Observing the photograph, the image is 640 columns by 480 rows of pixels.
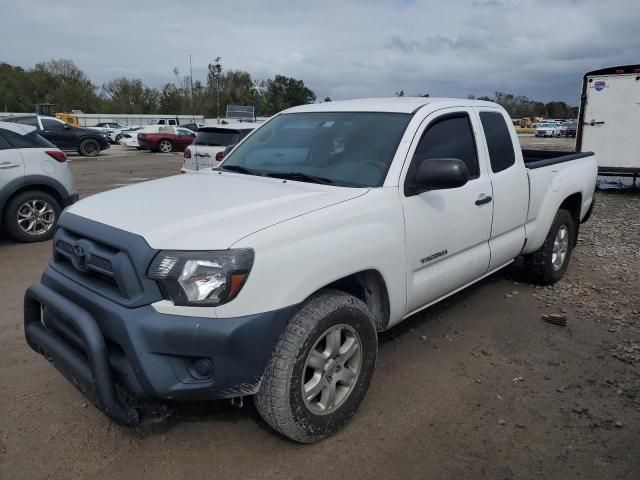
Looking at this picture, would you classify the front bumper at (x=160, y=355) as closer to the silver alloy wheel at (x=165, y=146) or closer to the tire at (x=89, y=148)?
the tire at (x=89, y=148)

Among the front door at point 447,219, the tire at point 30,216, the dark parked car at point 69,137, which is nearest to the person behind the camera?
the front door at point 447,219

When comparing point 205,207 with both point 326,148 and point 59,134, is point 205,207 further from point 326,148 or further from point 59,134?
point 59,134

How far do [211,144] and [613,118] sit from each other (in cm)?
895

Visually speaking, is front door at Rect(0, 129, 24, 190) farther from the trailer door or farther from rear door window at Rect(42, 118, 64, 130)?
rear door window at Rect(42, 118, 64, 130)

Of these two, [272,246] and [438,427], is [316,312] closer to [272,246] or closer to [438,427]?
[272,246]

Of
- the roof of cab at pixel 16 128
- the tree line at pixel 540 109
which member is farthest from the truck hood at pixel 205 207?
the tree line at pixel 540 109

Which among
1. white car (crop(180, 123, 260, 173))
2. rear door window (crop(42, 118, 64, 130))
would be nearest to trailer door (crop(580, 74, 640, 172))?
white car (crop(180, 123, 260, 173))

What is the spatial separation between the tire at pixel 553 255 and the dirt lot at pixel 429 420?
643 mm

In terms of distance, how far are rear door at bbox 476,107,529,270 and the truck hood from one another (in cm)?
153

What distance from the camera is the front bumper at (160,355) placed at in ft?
7.66

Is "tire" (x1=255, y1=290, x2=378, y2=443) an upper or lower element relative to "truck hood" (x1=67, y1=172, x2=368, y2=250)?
lower

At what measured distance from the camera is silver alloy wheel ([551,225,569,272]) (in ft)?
17.6

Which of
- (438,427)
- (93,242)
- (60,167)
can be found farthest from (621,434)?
(60,167)

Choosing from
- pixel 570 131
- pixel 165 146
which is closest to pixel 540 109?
pixel 570 131
